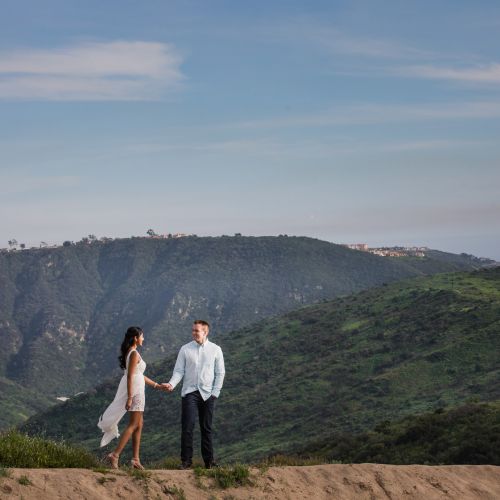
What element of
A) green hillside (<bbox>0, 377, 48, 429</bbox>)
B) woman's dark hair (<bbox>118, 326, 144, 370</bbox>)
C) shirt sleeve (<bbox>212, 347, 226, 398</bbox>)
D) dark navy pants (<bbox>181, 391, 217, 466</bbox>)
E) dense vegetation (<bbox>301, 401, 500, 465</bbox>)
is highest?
woman's dark hair (<bbox>118, 326, 144, 370</bbox>)

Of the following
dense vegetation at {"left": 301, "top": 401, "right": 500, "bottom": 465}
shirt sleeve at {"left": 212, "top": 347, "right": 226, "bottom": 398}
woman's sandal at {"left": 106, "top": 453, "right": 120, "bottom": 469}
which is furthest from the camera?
dense vegetation at {"left": 301, "top": 401, "right": 500, "bottom": 465}

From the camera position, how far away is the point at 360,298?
111 meters

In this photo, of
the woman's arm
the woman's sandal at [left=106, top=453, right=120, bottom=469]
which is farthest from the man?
the woman's sandal at [left=106, top=453, right=120, bottom=469]

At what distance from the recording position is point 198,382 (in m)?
13.0

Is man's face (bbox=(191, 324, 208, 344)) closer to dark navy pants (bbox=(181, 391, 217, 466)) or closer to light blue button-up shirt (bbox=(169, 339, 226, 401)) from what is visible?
light blue button-up shirt (bbox=(169, 339, 226, 401))

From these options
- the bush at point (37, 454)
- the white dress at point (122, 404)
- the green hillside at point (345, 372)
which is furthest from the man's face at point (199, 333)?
the green hillside at point (345, 372)

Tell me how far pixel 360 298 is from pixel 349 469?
323 feet

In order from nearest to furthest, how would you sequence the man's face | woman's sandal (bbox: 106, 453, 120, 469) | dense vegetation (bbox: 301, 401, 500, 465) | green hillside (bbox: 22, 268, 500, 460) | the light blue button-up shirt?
1. woman's sandal (bbox: 106, 453, 120, 469)
2. the man's face
3. the light blue button-up shirt
4. dense vegetation (bbox: 301, 401, 500, 465)
5. green hillside (bbox: 22, 268, 500, 460)

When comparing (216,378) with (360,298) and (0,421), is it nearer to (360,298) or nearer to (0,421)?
(360,298)

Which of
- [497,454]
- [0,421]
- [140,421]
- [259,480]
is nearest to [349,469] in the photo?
[259,480]

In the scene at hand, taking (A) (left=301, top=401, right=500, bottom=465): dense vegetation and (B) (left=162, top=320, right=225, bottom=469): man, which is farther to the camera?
(A) (left=301, top=401, right=500, bottom=465): dense vegetation

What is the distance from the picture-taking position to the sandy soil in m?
11.0

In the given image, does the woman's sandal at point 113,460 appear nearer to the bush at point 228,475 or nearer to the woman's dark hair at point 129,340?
the bush at point 228,475

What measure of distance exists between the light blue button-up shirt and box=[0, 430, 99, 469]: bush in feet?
6.03
